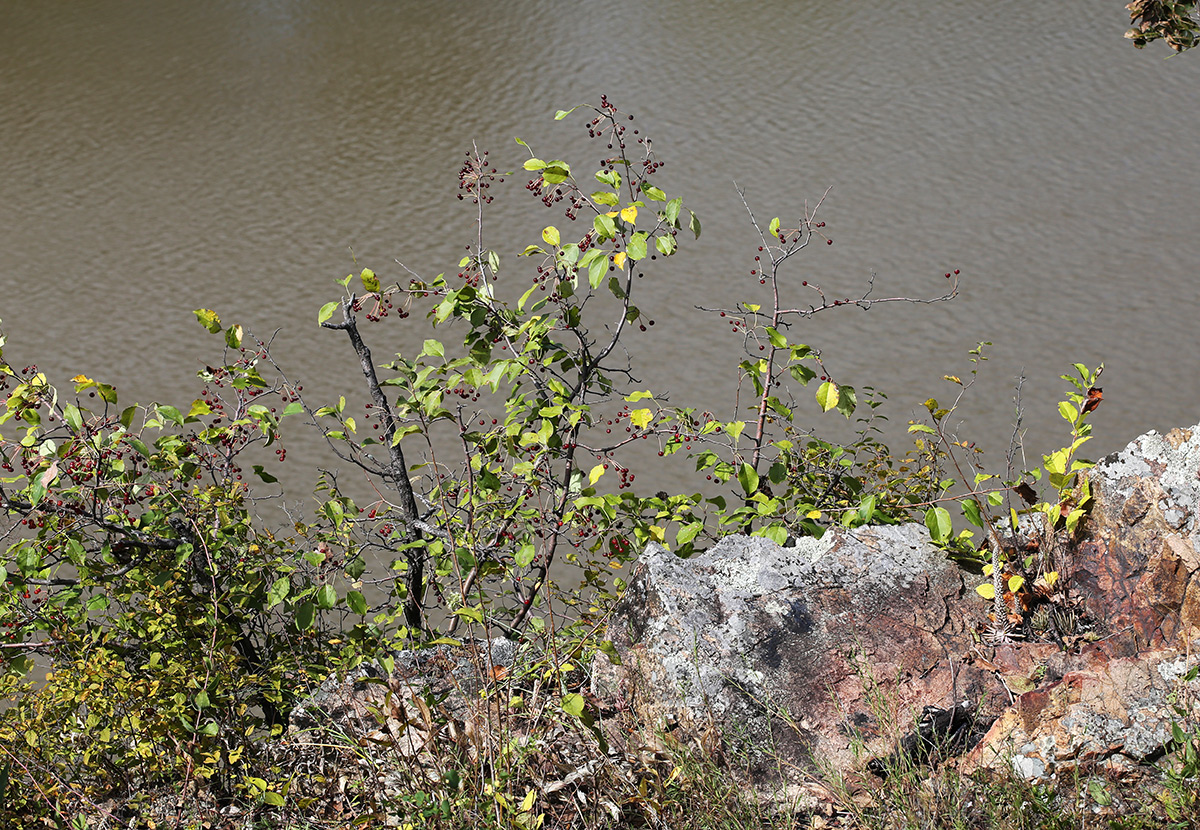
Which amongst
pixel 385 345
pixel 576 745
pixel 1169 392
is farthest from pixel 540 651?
pixel 1169 392

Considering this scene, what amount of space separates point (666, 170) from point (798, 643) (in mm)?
6115

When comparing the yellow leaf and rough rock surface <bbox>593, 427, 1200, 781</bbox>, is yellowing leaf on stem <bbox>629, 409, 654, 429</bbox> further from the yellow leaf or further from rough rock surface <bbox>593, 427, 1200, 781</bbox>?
the yellow leaf

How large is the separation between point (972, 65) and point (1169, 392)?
16.2 feet

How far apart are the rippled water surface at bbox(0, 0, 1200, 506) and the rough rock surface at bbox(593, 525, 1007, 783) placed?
2811 mm

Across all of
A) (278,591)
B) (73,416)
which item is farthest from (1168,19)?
(73,416)

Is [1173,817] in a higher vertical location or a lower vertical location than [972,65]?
lower

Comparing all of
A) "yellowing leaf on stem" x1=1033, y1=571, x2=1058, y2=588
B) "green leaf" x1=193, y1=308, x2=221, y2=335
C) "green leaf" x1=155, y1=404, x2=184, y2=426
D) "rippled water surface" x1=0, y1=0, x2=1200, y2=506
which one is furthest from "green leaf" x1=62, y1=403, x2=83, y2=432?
"rippled water surface" x1=0, y1=0, x2=1200, y2=506

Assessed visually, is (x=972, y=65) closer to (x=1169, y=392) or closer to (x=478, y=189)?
(x=1169, y=392)

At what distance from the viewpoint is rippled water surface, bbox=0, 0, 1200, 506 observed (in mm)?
5543

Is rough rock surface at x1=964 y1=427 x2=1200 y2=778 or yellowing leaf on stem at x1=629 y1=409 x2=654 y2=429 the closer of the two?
rough rock surface at x1=964 y1=427 x2=1200 y2=778

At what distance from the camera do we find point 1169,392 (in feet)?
16.3

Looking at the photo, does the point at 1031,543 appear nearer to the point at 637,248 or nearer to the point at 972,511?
the point at 972,511

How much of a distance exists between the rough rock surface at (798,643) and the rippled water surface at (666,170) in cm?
281

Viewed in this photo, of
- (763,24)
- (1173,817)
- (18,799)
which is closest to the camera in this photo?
(1173,817)
